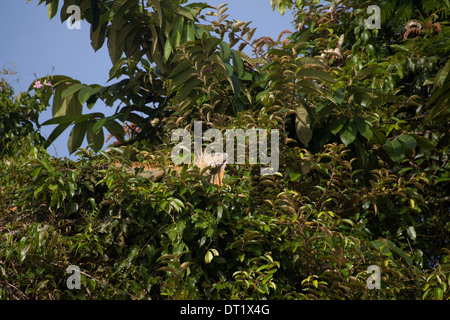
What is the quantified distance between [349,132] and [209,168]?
1.18 meters

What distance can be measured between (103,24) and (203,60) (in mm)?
1472

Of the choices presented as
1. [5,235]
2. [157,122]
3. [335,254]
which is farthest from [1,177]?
[335,254]

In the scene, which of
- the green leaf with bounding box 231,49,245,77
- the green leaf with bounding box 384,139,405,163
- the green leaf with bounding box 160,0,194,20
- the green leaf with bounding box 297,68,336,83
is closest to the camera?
the green leaf with bounding box 297,68,336,83

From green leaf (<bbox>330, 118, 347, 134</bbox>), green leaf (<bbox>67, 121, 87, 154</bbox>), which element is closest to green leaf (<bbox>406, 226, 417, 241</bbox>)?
green leaf (<bbox>330, 118, 347, 134</bbox>)

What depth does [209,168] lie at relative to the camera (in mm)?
3182

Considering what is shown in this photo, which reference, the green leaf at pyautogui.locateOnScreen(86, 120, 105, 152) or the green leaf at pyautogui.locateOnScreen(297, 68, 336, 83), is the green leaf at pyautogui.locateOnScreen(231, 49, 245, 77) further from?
the green leaf at pyautogui.locateOnScreen(86, 120, 105, 152)

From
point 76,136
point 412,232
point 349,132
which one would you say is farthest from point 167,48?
point 412,232

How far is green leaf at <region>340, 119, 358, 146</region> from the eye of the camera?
367 cm

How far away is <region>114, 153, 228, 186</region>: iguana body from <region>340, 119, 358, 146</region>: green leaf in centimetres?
93

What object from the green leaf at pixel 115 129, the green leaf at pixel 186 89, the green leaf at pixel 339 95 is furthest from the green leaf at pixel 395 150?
the green leaf at pixel 115 129

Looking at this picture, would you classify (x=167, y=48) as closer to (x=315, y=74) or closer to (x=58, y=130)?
(x=58, y=130)
